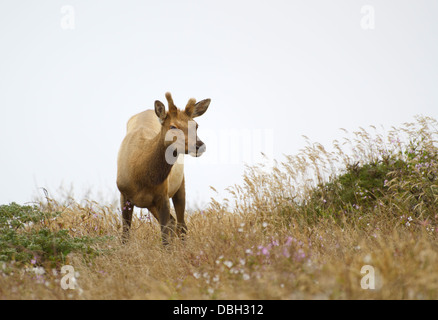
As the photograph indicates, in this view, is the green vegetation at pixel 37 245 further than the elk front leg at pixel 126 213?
No

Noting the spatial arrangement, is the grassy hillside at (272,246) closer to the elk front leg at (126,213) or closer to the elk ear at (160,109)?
the elk front leg at (126,213)

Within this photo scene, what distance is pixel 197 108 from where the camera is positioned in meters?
7.54

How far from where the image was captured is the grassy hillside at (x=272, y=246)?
3736 millimetres

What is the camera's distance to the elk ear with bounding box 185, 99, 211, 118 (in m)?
7.31

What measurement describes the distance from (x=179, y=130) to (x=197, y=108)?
834 millimetres

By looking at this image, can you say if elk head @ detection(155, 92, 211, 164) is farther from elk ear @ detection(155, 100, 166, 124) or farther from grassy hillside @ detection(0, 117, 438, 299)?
grassy hillside @ detection(0, 117, 438, 299)

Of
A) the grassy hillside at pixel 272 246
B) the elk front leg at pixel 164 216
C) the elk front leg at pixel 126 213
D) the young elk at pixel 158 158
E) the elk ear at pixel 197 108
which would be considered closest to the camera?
the grassy hillside at pixel 272 246

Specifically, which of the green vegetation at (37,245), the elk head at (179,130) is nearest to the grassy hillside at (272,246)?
the green vegetation at (37,245)

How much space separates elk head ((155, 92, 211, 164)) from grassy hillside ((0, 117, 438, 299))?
1253 mm

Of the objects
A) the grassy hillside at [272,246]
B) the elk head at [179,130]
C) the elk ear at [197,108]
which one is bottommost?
the grassy hillside at [272,246]

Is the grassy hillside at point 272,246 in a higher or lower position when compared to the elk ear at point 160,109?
lower
